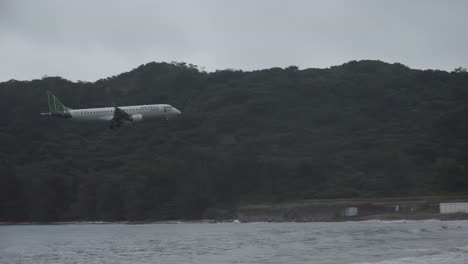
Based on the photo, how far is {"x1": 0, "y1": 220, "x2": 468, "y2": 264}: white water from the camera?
44.1m

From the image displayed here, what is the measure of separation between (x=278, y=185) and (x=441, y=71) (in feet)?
190

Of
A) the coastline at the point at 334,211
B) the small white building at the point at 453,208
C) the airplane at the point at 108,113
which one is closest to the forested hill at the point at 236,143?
the coastline at the point at 334,211

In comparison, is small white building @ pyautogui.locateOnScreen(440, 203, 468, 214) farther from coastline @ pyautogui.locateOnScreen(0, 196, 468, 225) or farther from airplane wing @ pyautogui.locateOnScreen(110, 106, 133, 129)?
airplane wing @ pyautogui.locateOnScreen(110, 106, 133, 129)

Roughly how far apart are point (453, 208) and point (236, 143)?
4994 centimetres

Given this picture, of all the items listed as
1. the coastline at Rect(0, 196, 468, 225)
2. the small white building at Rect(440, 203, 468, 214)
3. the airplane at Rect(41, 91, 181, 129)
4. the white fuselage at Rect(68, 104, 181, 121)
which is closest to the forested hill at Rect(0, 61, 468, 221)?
the coastline at Rect(0, 196, 468, 225)

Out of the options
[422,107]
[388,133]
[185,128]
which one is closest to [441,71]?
[422,107]

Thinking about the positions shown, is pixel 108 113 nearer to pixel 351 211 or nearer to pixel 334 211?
pixel 334 211

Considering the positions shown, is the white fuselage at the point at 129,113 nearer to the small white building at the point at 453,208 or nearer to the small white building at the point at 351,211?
the small white building at the point at 351,211

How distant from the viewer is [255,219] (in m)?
97.6

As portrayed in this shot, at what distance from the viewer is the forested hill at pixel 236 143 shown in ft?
353

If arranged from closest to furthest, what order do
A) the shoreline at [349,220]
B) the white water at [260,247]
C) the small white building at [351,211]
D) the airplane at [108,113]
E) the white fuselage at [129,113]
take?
1. the white water at [260,247]
2. the shoreline at [349,220]
3. the small white building at [351,211]
4. the airplane at [108,113]
5. the white fuselage at [129,113]

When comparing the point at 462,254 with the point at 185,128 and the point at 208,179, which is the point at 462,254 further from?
the point at 185,128

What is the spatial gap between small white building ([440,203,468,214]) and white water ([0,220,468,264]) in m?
10.8

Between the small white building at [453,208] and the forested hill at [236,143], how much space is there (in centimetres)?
1508
